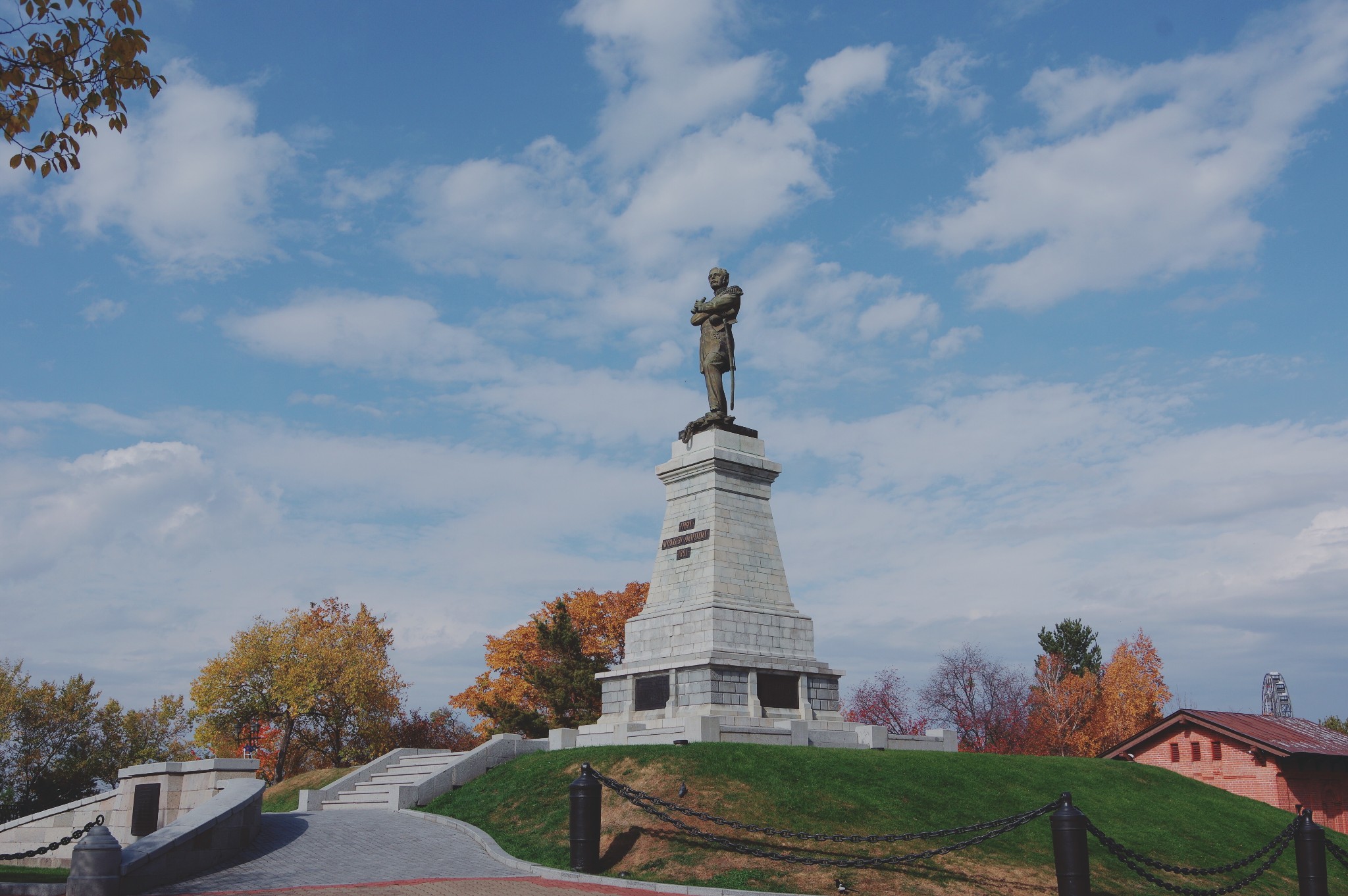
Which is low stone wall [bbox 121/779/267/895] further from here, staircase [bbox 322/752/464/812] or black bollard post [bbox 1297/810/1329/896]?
black bollard post [bbox 1297/810/1329/896]

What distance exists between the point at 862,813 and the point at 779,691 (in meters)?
7.20

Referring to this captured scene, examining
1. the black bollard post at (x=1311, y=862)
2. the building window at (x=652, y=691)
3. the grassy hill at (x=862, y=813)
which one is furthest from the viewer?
the building window at (x=652, y=691)

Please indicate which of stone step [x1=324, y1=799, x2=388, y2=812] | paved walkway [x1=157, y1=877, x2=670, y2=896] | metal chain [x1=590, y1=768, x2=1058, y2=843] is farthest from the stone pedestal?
paved walkway [x1=157, y1=877, x2=670, y2=896]

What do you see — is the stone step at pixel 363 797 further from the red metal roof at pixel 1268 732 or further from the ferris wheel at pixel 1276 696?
the ferris wheel at pixel 1276 696

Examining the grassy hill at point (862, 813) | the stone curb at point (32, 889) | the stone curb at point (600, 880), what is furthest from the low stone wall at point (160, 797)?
the stone curb at point (32, 889)

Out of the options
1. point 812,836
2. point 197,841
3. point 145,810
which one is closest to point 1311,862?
point 812,836

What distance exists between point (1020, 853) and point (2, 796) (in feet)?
104

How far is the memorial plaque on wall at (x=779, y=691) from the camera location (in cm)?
2334

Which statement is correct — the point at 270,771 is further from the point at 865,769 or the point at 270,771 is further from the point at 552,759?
the point at 865,769

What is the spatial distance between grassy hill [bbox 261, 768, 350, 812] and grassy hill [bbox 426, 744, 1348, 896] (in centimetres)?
545

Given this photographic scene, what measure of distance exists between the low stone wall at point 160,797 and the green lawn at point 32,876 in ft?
5.81

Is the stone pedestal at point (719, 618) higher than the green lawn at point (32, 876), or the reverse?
the stone pedestal at point (719, 618)

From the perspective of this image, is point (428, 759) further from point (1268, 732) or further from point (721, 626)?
point (1268, 732)

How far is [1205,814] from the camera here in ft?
67.7
